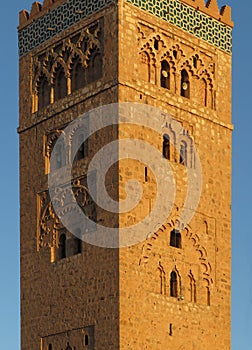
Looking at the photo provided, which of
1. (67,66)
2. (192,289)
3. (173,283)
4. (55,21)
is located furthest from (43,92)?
(192,289)

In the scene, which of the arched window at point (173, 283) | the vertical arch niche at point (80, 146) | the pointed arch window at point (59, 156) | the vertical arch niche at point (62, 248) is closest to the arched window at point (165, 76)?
the vertical arch niche at point (80, 146)

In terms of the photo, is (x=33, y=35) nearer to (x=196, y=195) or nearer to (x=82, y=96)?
(x=82, y=96)

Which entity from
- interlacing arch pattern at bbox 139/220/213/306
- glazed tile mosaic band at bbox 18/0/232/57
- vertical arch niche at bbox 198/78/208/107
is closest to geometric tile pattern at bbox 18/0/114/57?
glazed tile mosaic band at bbox 18/0/232/57

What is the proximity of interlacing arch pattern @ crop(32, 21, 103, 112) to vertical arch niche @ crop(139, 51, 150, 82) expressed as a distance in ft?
2.32

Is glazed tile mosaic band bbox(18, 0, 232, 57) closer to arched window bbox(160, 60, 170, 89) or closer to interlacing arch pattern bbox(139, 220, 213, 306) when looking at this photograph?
arched window bbox(160, 60, 170, 89)

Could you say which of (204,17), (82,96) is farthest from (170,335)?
(204,17)

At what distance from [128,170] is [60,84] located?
2607mm

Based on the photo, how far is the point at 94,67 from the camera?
2403cm

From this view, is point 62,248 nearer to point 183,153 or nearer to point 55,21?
point 183,153

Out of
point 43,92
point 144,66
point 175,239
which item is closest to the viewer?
point 175,239

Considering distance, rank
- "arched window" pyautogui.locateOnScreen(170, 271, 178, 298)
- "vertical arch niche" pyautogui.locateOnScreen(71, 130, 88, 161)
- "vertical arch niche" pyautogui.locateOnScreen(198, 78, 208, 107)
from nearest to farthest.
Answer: "arched window" pyautogui.locateOnScreen(170, 271, 178, 298)
"vertical arch niche" pyautogui.locateOnScreen(71, 130, 88, 161)
"vertical arch niche" pyautogui.locateOnScreen(198, 78, 208, 107)

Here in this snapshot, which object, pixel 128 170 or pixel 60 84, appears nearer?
pixel 128 170

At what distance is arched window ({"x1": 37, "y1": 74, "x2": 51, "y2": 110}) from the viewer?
81.9 feet

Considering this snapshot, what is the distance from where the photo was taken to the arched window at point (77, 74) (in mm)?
24297
